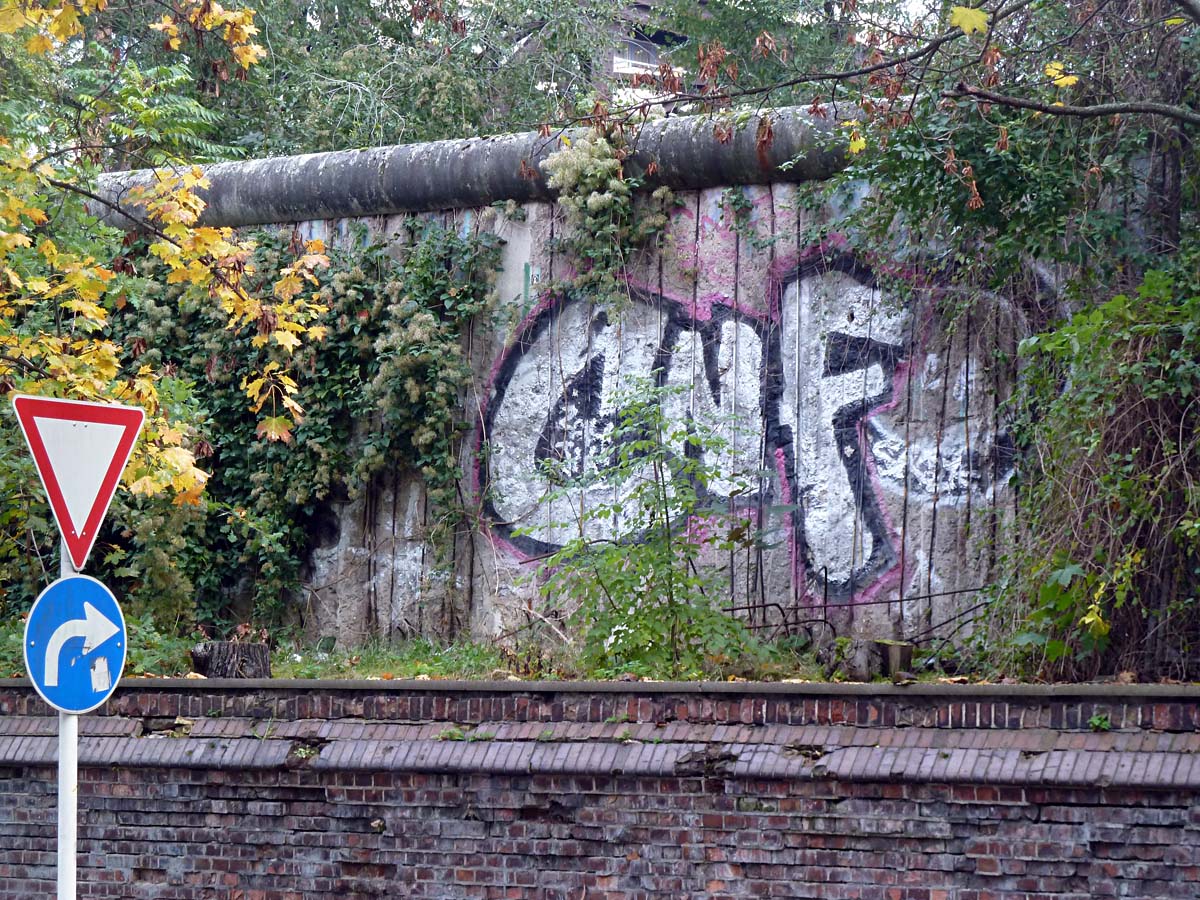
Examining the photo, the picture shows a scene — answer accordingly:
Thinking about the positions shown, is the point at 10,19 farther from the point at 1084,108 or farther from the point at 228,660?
the point at 1084,108

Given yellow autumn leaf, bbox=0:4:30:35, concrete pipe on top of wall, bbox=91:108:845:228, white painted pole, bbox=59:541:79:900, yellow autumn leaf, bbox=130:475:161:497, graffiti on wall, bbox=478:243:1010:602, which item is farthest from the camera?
concrete pipe on top of wall, bbox=91:108:845:228

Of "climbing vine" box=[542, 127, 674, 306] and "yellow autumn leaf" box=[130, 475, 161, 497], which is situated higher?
"climbing vine" box=[542, 127, 674, 306]

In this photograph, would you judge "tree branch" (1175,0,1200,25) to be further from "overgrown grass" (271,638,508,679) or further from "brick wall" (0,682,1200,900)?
"overgrown grass" (271,638,508,679)

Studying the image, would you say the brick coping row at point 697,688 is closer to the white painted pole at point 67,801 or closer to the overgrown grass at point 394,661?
the overgrown grass at point 394,661

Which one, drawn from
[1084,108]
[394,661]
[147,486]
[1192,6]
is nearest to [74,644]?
[147,486]

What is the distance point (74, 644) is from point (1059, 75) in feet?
16.8

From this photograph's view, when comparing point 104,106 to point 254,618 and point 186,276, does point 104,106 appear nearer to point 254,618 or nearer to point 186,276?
point 186,276

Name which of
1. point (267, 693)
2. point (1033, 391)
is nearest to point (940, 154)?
point (1033, 391)

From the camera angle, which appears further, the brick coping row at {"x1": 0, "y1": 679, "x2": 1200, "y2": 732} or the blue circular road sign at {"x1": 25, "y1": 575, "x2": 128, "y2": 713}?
the brick coping row at {"x1": 0, "y1": 679, "x2": 1200, "y2": 732}

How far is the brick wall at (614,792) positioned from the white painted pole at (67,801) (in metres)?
1.41

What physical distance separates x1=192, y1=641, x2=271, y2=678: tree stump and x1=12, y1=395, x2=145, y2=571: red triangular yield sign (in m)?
2.02

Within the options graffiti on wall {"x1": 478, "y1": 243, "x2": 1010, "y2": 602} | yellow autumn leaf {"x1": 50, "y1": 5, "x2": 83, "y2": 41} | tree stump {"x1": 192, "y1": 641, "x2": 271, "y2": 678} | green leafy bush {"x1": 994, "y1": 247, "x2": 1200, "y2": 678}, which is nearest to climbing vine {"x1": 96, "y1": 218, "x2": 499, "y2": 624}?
graffiti on wall {"x1": 478, "y1": 243, "x2": 1010, "y2": 602}

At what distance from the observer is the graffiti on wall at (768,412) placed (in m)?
8.00

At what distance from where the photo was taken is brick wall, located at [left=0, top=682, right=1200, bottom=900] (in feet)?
18.2
